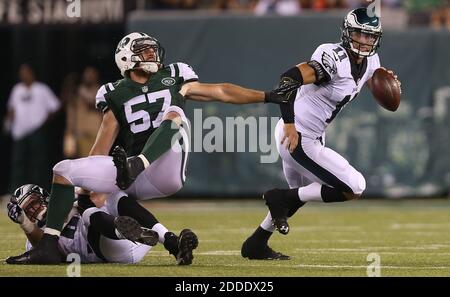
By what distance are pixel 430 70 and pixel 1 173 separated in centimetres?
545

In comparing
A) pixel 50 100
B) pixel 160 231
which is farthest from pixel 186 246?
pixel 50 100

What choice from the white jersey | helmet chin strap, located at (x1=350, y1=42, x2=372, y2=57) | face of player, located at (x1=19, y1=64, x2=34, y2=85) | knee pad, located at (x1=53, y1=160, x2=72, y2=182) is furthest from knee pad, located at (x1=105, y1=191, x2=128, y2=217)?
face of player, located at (x1=19, y1=64, x2=34, y2=85)

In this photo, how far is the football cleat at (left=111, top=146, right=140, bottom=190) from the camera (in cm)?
616

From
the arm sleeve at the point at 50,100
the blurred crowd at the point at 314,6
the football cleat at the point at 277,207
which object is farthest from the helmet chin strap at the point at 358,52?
the arm sleeve at the point at 50,100

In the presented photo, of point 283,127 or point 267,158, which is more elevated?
point 283,127

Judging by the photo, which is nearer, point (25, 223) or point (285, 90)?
point (25, 223)

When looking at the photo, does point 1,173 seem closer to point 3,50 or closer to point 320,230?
point 3,50

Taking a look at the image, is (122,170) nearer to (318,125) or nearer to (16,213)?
(16,213)

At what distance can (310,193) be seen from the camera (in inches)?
281

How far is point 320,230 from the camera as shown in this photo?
32.0 ft

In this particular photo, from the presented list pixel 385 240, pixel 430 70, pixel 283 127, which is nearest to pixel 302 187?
pixel 283 127

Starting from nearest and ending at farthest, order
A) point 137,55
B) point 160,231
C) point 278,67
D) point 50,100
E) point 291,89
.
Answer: point 160,231, point 137,55, point 291,89, point 278,67, point 50,100

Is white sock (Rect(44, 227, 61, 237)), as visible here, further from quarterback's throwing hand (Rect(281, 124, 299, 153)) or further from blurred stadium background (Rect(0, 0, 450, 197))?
blurred stadium background (Rect(0, 0, 450, 197))

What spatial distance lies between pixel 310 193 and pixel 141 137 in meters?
1.18
